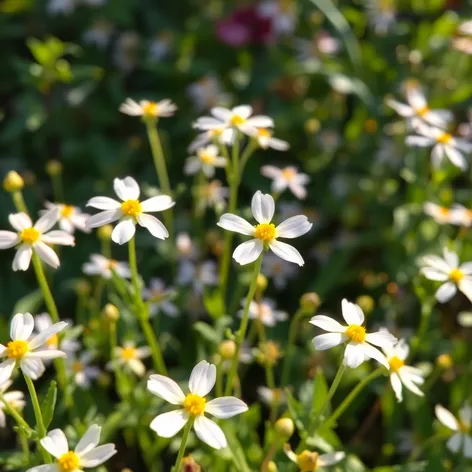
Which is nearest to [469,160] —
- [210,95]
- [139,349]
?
[210,95]

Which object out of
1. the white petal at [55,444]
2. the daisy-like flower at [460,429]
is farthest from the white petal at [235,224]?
the daisy-like flower at [460,429]

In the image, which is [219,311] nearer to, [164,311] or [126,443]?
[164,311]

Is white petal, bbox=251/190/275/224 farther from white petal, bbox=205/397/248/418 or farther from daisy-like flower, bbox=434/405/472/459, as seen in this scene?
daisy-like flower, bbox=434/405/472/459

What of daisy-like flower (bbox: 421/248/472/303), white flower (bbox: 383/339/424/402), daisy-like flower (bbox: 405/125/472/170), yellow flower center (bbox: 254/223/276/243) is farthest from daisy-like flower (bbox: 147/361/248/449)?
daisy-like flower (bbox: 405/125/472/170)

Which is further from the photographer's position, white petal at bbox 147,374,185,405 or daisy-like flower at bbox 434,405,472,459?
daisy-like flower at bbox 434,405,472,459

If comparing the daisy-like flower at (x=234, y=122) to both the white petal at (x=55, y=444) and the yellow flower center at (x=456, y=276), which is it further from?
the white petal at (x=55, y=444)

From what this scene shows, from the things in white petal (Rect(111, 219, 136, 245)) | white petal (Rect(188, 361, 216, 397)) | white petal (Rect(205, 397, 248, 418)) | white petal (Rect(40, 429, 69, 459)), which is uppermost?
white petal (Rect(111, 219, 136, 245))
